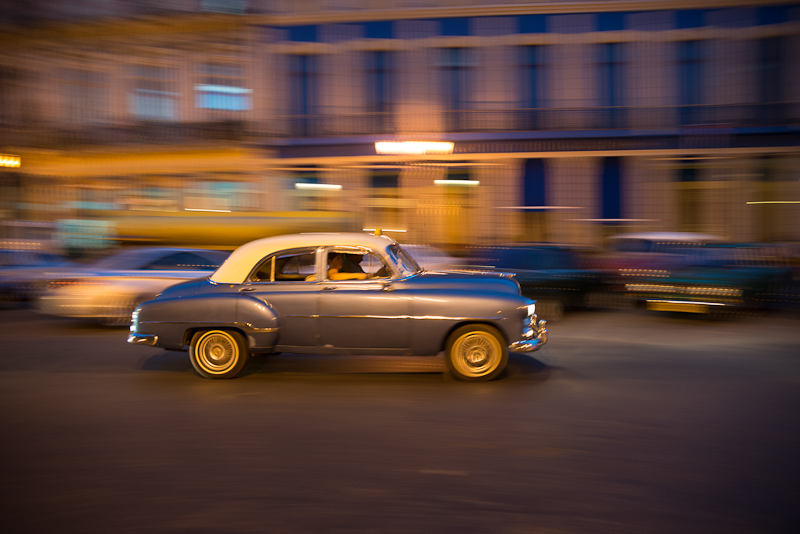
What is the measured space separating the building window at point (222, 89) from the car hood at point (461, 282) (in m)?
19.6

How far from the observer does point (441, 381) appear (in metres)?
7.76

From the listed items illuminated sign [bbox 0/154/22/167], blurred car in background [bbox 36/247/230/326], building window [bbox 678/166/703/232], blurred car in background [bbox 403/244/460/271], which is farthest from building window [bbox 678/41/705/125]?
illuminated sign [bbox 0/154/22/167]

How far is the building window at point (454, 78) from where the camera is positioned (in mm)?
24781

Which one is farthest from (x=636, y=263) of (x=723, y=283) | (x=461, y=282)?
(x=461, y=282)

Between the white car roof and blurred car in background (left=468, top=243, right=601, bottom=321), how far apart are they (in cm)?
539

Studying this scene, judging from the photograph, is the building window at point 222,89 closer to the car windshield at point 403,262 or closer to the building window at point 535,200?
the building window at point 535,200

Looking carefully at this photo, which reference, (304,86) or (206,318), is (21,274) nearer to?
(206,318)

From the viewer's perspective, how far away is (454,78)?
81.7 ft

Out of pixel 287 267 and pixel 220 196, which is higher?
pixel 220 196

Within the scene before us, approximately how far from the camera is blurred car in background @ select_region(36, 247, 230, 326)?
11.4 metres

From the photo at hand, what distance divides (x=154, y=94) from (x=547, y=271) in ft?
62.9

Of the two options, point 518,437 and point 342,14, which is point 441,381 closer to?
point 518,437

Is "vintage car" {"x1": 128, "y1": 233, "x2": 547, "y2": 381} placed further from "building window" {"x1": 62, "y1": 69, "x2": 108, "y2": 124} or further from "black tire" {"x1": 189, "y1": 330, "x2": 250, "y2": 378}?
"building window" {"x1": 62, "y1": 69, "x2": 108, "y2": 124}

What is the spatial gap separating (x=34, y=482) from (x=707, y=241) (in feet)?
42.0
